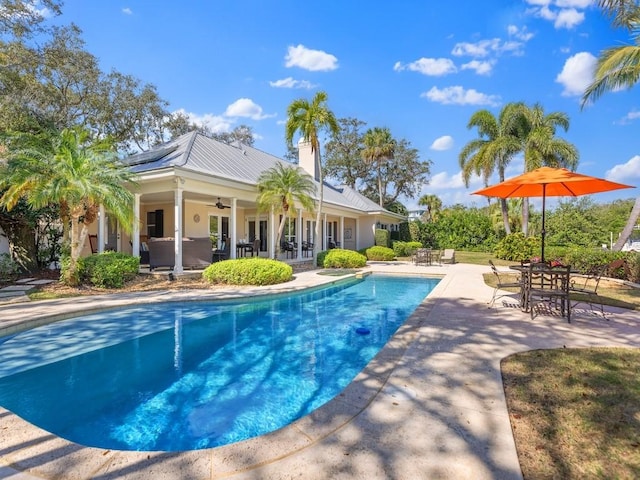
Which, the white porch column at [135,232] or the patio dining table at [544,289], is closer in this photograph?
the patio dining table at [544,289]

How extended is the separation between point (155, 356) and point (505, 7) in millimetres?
14781

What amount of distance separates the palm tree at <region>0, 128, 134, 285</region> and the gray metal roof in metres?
2.00

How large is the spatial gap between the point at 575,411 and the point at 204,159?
13.9 meters

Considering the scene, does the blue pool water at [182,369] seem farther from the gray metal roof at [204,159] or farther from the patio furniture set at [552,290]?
the gray metal roof at [204,159]

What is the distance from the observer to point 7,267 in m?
10.9

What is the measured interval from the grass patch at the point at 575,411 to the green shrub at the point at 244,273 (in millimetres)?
8189

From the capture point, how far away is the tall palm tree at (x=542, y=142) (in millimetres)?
20734

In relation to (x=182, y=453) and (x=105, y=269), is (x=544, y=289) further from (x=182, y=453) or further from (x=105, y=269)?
(x=105, y=269)

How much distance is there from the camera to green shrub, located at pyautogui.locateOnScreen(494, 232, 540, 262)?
19391 millimetres

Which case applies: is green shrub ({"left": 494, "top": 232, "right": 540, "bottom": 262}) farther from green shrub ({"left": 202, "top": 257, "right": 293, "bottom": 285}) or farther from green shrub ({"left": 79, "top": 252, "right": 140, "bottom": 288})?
green shrub ({"left": 79, "top": 252, "right": 140, "bottom": 288})

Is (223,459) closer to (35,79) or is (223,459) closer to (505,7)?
(505,7)

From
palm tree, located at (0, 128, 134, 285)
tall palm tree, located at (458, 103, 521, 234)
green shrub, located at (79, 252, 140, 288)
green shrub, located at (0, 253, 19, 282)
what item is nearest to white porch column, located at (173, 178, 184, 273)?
green shrub, located at (79, 252, 140, 288)

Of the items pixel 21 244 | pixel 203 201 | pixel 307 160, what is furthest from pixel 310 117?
pixel 21 244

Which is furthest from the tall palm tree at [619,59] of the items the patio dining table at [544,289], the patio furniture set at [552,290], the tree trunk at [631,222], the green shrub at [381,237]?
the green shrub at [381,237]
